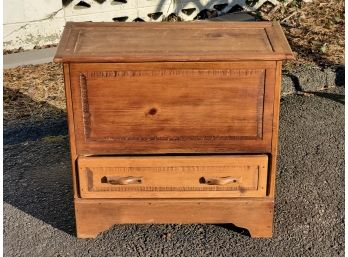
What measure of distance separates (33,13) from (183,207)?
10.1 ft

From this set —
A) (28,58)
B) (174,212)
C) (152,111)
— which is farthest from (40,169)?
(28,58)

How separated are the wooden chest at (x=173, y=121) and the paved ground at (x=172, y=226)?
0.12m

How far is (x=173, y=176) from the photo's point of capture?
271 centimetres

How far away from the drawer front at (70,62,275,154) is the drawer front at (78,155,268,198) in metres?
0.05

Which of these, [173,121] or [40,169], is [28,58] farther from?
[173,121]

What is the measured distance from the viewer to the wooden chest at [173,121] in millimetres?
2482

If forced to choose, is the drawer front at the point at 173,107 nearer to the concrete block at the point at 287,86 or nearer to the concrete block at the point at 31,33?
the concrete block at the point at 287,86

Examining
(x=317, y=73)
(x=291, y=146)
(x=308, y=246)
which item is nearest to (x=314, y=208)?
(x=308, y=246)

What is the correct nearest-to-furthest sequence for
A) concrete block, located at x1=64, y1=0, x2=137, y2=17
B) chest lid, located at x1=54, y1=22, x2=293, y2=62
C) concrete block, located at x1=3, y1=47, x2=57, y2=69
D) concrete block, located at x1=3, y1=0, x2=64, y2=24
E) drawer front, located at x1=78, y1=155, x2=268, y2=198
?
chest lid, located at x1=54, y1=22, x2=293, y2=62
drawer front, located at x1=78, y1=155, x2=268, y2=198
concrete block, located at x1=3, y1=47, x2=57, y2=69
concrete block, located at x1=3, y1=0, x2=64, y2=24
concrete block, located at x1=64, y1=0, x2=137, y2=17

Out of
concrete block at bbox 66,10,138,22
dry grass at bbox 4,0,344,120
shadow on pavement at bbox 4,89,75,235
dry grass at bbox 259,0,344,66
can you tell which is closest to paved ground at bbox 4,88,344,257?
shadow on pavement at bbox 4,89,75,235

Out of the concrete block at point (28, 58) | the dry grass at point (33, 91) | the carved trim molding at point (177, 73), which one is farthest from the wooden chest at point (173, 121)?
the concrete block at point (28, 58)

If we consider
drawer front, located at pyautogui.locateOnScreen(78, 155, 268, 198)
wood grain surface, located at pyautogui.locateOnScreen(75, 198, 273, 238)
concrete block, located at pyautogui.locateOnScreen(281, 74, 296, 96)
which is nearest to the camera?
drawer front, located at pyautogui.locateOnScreen(78, 155, 268, 198)

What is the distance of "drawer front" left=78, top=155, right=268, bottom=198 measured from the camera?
266 centimetres

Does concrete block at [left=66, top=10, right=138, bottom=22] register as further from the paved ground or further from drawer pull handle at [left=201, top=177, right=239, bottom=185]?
drawer pull handle at [left=201, top=177, right=239, bottom=185]
